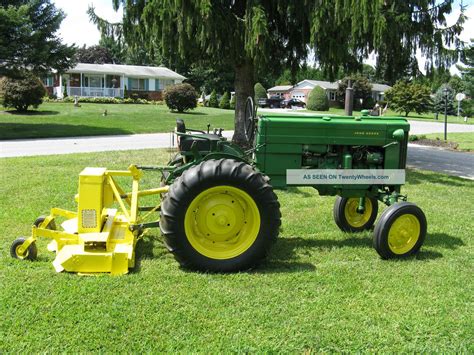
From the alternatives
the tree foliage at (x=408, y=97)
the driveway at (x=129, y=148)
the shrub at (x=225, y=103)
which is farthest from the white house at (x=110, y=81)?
the driveway at (x=129, y=148)

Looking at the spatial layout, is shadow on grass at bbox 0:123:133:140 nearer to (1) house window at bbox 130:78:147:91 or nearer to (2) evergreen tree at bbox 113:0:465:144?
(2) evergreen tree at bbox 113:0:465:144

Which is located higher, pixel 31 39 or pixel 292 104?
pixel 31 39

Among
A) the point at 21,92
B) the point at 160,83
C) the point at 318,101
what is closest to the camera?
the point at 21,92

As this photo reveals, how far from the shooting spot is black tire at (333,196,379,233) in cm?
A: 605

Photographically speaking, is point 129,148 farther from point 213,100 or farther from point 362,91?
point 362,91

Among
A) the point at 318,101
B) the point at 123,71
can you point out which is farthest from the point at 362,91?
the point at 123,71

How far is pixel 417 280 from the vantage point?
4.44m

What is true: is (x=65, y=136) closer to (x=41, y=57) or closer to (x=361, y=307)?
(x=41, y=57)

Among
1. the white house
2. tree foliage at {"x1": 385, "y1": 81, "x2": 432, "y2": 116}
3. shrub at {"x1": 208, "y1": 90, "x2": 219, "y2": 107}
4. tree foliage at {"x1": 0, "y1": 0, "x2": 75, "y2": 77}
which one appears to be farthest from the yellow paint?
tree foliage at {"x1": 385, "y1": 81, "x2": 432, "y2": 116}

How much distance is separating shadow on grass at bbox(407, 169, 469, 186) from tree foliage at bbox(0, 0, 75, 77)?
13744mm

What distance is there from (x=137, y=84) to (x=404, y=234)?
159 feet

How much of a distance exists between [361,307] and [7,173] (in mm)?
7755

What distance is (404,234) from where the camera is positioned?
16.5ft

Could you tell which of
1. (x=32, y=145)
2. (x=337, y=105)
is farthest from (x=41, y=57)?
(x=337, y=105)
